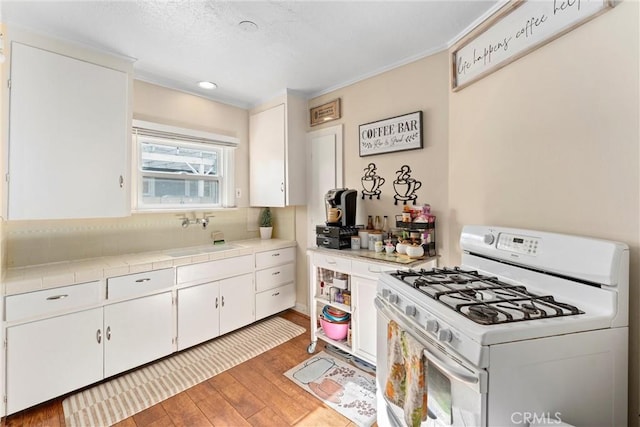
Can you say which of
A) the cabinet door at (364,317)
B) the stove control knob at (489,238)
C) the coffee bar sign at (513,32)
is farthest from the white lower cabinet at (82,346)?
the coffee bar sign at (513,32)

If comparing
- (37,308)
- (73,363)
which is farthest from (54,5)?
(73,363)

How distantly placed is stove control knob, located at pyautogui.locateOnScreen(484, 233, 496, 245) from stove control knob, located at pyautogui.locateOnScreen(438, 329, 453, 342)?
0.74 meters

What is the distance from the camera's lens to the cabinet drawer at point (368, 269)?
6.39 ft

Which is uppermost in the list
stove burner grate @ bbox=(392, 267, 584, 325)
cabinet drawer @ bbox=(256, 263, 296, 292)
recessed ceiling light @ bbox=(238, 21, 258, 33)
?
recessed ceiling light @ bbox=(238, 21, 258, 33)

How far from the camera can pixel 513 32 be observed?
1496 millimetres

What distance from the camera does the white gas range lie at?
832 millimetres

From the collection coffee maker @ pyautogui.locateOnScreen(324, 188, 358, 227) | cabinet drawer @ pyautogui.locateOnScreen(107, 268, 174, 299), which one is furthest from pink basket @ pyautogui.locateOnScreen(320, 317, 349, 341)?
cabinet drawer @ pyautogui.locateOnScreen(107, 268, 174, 299)

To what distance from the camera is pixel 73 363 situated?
6.06ft

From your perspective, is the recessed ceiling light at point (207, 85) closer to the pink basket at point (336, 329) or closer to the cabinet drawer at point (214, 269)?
the cabinet drawer at point (214, 269)

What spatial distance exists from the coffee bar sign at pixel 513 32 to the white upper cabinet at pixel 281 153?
1.57 m

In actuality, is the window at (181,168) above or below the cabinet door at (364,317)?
above

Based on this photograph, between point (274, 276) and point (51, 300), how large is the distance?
5.83 feet

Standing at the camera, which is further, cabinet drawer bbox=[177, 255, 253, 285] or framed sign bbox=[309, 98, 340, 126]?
framed sign bbox=[309, 98, 340, 126]

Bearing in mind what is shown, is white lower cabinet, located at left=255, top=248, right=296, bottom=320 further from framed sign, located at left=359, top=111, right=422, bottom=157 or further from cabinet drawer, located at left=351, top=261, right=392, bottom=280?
framed sign, located at left=359, top=111, right=422, bottom=157
